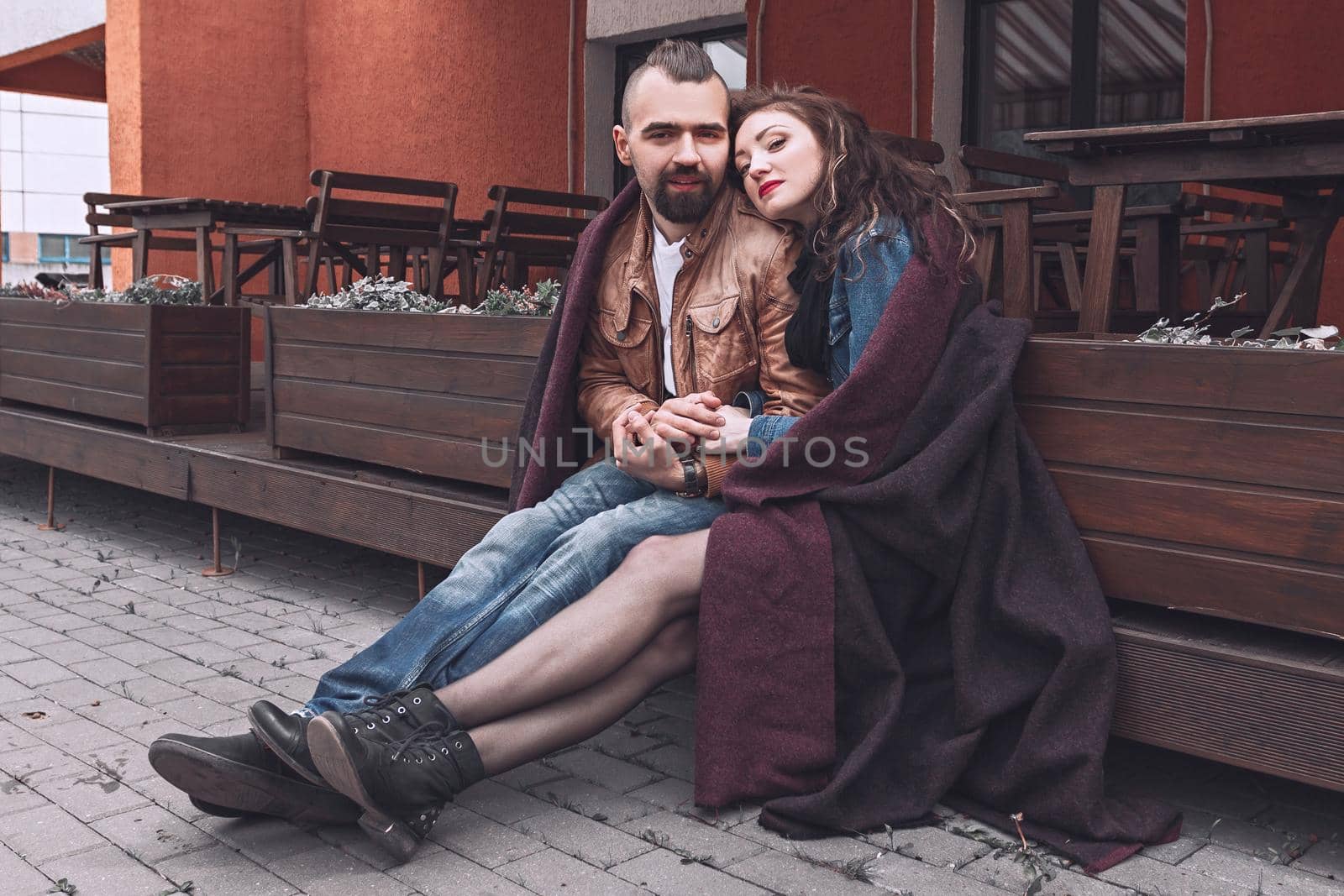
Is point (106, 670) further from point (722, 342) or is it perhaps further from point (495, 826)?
point (722, 342)

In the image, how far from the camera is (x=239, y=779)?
95.1 inches

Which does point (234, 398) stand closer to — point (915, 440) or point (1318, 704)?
point (915, 440)

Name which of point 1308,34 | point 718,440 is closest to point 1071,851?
point 718,440

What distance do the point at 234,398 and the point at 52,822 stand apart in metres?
3.23

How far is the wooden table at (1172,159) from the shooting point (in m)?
2.97

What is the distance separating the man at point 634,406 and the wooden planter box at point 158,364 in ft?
9.45

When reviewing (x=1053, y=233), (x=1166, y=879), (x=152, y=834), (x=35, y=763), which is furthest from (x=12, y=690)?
(x=1053, y=233)

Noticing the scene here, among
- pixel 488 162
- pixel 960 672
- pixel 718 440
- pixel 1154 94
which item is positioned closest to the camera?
pixel 960 672

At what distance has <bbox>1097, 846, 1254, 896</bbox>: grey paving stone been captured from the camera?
2.31 m

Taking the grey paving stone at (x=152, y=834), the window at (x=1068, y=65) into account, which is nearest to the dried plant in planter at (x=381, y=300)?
the grey paving stone at (x=152, y=834)

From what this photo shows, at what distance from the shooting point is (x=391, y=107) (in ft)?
32.6

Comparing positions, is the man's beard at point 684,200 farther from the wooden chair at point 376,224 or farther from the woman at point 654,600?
the wooden chair at point 376,224

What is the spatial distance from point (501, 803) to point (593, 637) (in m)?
0.47

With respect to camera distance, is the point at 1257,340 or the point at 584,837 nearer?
the point at 584,837
